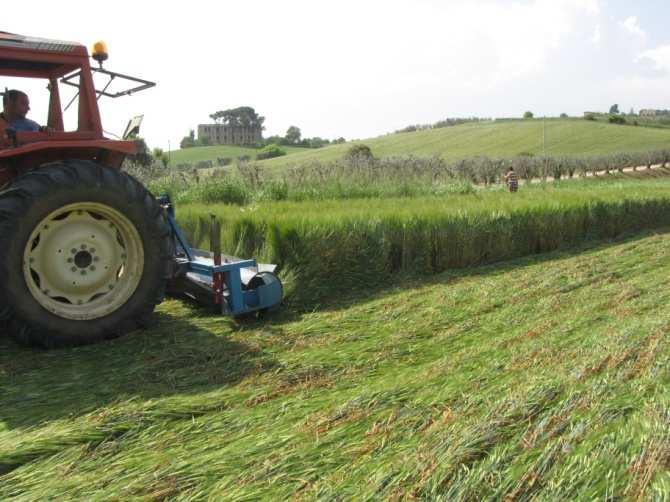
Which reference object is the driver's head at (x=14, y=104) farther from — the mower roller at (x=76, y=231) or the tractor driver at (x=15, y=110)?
the mower roller at (x=76, y=231)

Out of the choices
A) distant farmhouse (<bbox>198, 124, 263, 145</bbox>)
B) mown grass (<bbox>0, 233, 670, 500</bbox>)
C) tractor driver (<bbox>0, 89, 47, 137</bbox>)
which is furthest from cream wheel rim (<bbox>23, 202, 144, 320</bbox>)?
distant farmhouse (<bbox>198, 124, 263, 145</bbox>)

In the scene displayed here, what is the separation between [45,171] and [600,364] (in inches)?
136

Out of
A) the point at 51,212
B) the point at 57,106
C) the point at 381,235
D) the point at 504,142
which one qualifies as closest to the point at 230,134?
the point at 504,142

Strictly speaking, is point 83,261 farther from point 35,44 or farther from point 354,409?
point 354,409

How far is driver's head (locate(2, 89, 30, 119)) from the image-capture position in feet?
14.0

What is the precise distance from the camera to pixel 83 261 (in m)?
3.87

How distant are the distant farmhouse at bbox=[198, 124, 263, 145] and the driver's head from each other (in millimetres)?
75729

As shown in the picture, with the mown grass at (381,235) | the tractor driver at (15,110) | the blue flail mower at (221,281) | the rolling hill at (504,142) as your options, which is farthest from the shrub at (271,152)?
the tractor driver at (15,110)

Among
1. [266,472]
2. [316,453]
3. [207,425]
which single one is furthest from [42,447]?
[316,453]

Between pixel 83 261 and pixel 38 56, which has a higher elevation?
pixel 38 56

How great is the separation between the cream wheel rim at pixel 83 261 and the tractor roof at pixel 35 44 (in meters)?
1.20

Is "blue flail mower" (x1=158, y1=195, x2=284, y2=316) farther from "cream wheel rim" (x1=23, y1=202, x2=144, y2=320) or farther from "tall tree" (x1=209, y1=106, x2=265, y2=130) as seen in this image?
"tall tree" (x1=209, y1=106, x2=265, y2=130)

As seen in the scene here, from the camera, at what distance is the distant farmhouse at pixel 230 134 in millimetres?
79037

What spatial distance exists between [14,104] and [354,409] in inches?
133
